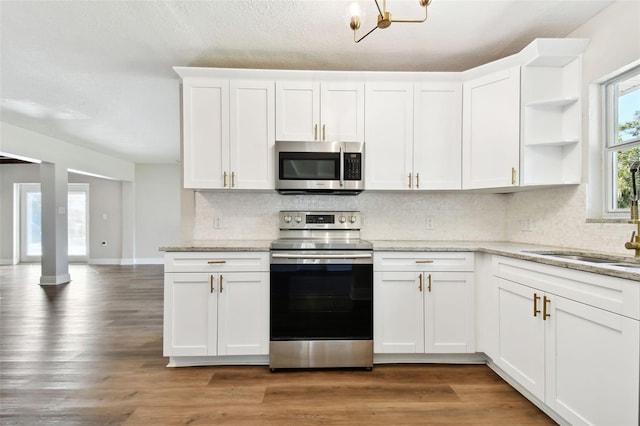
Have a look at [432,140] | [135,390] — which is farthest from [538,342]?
[135,390]

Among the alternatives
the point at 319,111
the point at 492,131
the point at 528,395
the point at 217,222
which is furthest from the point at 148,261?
the point at 528,395

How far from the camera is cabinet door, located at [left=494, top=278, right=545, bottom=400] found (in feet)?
5.92

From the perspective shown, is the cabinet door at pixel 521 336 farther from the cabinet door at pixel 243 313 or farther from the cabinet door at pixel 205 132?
the cabinet door at pixel 205 132

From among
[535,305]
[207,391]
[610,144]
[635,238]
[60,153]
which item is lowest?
[207,391]

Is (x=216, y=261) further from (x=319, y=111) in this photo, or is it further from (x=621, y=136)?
(x=621, y=136)

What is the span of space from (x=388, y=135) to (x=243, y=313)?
1832 mm

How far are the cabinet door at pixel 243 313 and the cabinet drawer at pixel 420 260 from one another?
0.89 meters

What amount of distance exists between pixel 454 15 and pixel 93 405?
3420mm

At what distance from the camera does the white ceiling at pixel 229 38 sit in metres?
2.06

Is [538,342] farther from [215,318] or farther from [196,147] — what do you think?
[196,147]

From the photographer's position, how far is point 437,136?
8.64 ft

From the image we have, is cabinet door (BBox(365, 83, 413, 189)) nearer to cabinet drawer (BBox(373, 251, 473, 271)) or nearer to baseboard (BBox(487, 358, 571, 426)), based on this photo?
cabinet drawer (BBox(373, 251, 473, 271))

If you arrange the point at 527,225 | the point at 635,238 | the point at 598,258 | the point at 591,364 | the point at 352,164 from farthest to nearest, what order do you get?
the point at 527,225 < the point at 352,164 < the point at 598,258 < the point at 635,238 < the point at 591,364

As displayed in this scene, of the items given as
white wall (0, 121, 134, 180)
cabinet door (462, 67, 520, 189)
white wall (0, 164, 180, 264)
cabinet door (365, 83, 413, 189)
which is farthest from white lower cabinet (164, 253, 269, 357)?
white wall (0, 164, 180, 264)
